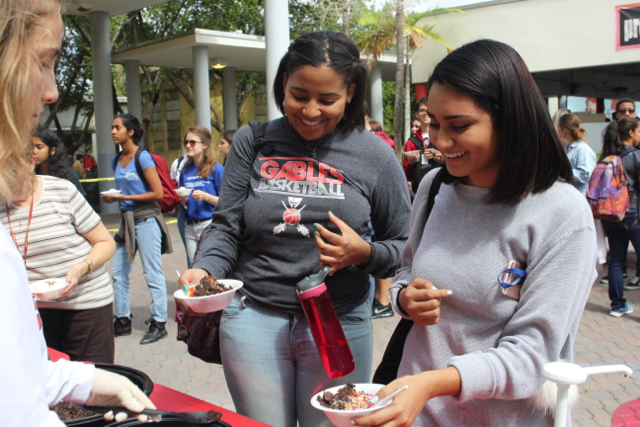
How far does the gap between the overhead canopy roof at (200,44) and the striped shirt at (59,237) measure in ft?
37.0

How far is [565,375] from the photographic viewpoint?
3.87ft

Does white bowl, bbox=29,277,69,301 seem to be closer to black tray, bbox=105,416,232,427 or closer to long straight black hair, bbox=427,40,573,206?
black tray, bbox=105,416,232,427

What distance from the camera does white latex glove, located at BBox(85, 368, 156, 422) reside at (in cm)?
144

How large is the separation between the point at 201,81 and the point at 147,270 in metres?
9.84

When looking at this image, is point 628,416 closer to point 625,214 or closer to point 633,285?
point 625,214

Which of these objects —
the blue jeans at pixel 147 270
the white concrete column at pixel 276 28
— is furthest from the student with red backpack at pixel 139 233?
the white concrete column at pixel 276 28

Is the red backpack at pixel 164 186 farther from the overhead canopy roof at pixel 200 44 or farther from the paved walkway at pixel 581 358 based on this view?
the overhead canopy roof at pixel 200 44

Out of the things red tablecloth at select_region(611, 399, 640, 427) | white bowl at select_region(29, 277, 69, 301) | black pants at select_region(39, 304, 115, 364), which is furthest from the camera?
black pants at select_region(39, 304, 115, 364)

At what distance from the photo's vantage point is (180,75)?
21.8m

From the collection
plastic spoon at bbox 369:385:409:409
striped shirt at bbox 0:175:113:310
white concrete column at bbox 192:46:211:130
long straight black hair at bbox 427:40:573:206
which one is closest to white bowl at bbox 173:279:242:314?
plastic spoon at bbox 369:385:409:409

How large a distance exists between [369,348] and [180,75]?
21501mm

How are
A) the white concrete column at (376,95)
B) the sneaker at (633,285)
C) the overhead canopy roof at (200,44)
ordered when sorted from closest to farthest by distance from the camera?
the sneaker at (633,285)
the overhead canopy roof at (200,44)
the white concrete column at (376,95)

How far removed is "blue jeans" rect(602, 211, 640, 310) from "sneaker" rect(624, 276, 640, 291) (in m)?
0.96

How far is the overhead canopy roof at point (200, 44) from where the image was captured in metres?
13.6
